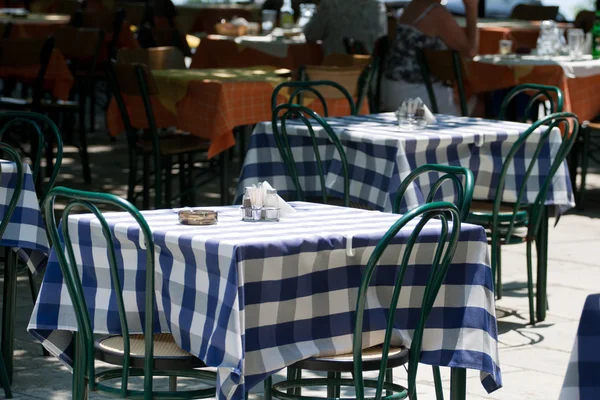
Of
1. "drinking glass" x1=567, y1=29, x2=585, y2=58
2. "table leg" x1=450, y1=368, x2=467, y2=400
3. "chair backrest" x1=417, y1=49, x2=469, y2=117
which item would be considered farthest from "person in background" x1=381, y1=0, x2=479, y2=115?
"table leg" x1=450, y1=368, x2=467, y2=400

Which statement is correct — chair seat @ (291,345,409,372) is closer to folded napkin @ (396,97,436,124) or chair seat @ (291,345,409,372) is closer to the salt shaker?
the salt shaker

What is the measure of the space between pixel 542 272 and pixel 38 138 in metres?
2.40

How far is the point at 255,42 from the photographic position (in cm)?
1136

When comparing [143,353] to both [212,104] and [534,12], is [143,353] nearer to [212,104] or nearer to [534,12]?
[212,104]

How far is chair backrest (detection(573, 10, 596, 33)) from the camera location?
43.1 ft

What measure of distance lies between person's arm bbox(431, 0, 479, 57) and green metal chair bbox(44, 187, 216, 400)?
615 cm

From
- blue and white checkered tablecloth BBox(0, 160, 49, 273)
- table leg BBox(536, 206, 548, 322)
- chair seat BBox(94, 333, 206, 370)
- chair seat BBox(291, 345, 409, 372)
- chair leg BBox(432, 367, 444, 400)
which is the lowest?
table leg BBox(536, 206, 548, 322)

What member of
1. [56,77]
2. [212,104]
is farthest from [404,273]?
[56,77]

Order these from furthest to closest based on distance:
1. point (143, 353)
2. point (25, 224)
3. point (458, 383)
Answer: point (25, 224) < point (458, 383) < point (143, 353)

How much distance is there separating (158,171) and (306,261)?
447cm

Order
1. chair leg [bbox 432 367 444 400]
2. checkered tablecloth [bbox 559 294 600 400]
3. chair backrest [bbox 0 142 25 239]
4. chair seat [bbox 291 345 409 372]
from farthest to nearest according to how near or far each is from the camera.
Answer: chair backrest [bbox 0 142 25 239] → chair leg [bbox 432 367 444 400] → chair seat [bbox 291 345 409 372] → checkered tablecloth [bbox 559 294 600 400]

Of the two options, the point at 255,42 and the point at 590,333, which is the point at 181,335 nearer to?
the point at 590,333

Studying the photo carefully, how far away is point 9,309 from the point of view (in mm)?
5027

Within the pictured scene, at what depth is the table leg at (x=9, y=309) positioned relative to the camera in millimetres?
5008
